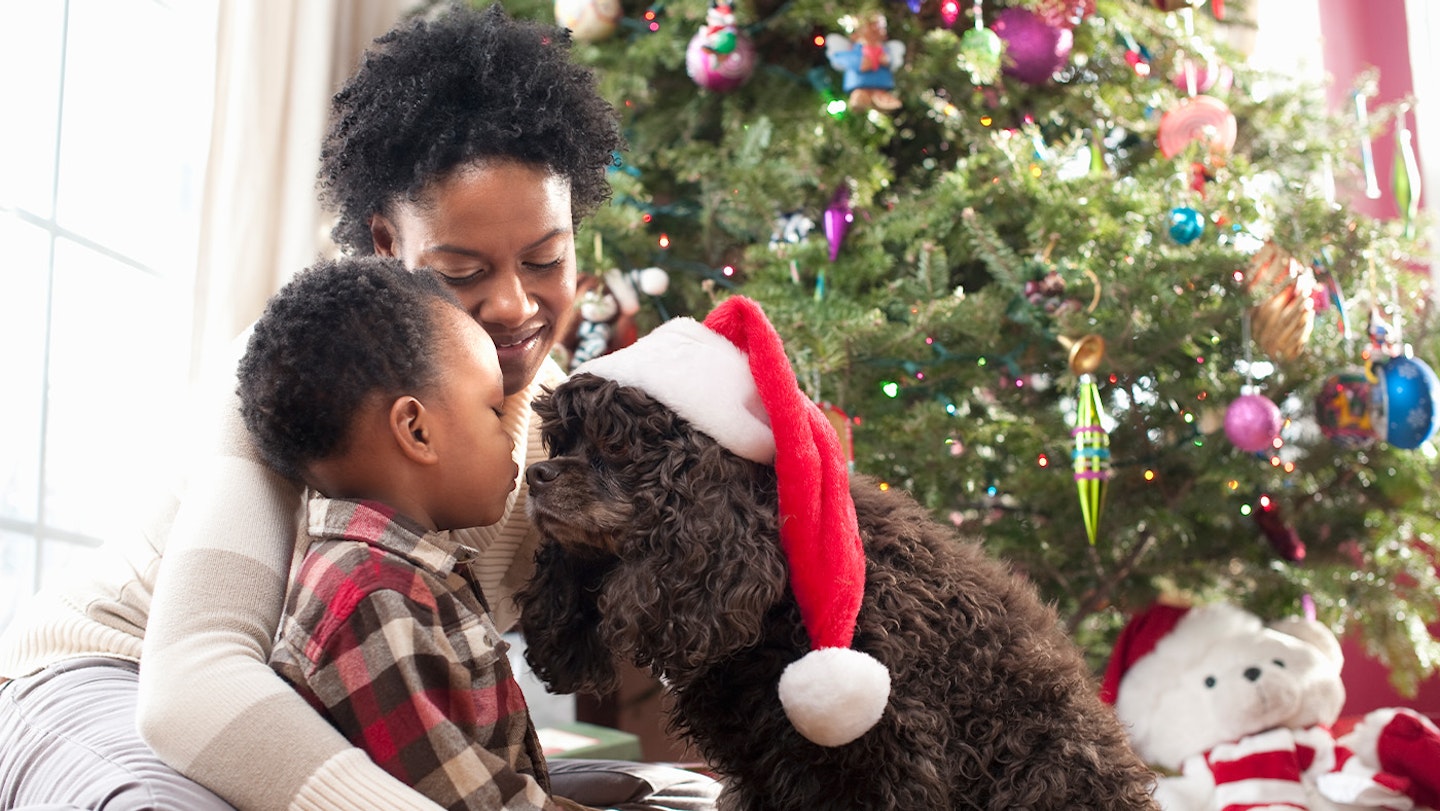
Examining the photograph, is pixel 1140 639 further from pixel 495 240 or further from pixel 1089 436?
pixel 495 240

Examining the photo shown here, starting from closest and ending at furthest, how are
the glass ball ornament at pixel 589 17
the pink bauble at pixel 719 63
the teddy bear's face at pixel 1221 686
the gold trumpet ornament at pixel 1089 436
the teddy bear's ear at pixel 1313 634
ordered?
the gold trumpet ornament at pixel 1089 436 → the teddy bear's face at pixel 1221 686 → the teddy bear's ear at pixel 1313 634 → the pink bauble at pixel 719 63 → the glass ball ornament at pixel 589 17

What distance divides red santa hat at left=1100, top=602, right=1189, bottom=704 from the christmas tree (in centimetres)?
16

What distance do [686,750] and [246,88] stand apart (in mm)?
2004

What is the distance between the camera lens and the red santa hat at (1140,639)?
243 centimetres

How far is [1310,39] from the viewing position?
3.84 metres

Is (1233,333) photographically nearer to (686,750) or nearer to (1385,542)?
(1385,542)

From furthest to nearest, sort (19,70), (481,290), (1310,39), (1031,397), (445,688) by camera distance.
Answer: (1310,39)
(1031,397)
(19,70)
(481,290)
(445,688)

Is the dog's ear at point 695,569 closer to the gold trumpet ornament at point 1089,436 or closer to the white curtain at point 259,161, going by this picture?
the gold trumpet ornament at point 1089,436

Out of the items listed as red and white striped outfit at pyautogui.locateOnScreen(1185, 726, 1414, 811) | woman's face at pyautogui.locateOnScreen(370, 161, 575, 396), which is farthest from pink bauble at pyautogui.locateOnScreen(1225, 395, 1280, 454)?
woman's face at pyautogui.locateOnScreen(370, 161, 575, 396)

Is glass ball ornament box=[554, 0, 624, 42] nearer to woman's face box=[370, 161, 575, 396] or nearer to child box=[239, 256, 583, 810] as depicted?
woman's face box=[370, 161, 575, 396]

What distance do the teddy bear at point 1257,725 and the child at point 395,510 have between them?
1.48 meters

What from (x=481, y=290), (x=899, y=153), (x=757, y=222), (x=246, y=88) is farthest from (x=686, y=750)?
(x=246, y=88)

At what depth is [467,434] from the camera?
1.24 metres

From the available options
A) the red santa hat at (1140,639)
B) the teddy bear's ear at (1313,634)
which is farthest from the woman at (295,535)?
the teddy bear's ear at (1313,634)
